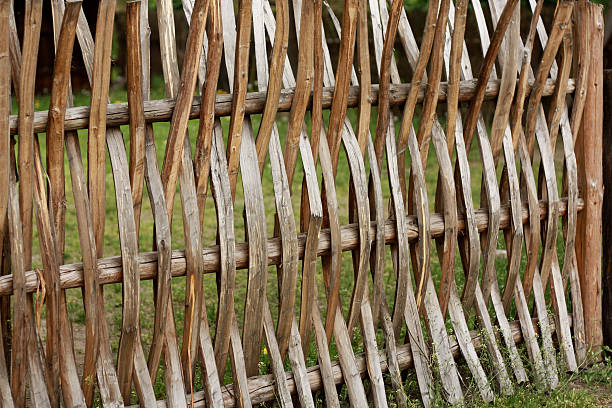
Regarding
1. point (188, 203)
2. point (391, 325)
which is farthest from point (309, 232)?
point (391, 325)

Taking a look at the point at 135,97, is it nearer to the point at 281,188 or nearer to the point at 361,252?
the point at 281,188

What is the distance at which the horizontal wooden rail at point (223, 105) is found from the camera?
80.2 inches

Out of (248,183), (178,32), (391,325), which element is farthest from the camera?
(178,32)

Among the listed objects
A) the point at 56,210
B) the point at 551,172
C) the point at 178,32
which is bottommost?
the point at 551,172

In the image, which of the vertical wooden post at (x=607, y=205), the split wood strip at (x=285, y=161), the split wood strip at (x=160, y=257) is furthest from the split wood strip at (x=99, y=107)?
the vertical wooden post at (x=607, y=205)

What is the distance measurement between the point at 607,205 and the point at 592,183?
0.20m

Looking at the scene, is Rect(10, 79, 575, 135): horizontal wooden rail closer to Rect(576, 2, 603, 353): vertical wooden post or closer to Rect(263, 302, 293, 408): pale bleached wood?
Rect(576, 2, 603, 353): vertical wooden post

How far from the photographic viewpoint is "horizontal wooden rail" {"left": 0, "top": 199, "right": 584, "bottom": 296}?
209 centimetres

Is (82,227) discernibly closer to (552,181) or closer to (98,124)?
(98,124)

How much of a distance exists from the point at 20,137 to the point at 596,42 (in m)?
2.11

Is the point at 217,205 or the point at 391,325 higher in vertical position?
the point at 217,205

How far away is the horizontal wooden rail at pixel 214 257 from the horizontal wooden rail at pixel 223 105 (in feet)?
1.31

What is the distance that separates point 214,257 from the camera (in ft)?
7.43

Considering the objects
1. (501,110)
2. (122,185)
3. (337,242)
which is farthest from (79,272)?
(501,110)
